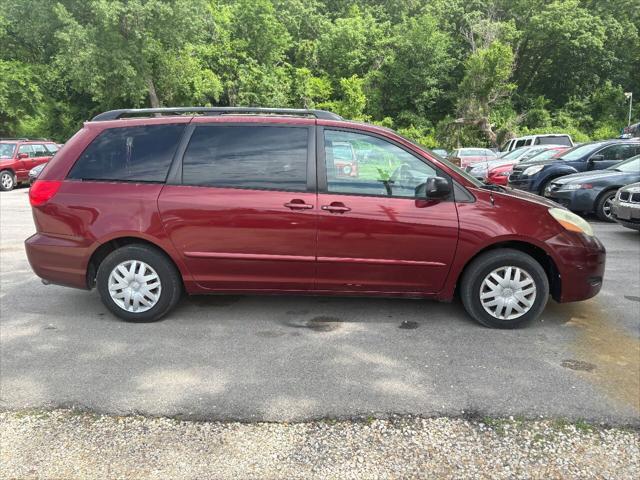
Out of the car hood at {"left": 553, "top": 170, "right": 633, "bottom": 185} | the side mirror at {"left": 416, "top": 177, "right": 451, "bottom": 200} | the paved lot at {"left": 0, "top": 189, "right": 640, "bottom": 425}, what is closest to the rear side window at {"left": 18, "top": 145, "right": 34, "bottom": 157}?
the paved lot at {"left": 0, "top": 189, "right": 640, "bottom": 425}

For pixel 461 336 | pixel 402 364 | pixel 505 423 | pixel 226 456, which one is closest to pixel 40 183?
pixel 226 456

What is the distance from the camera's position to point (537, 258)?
441 cm

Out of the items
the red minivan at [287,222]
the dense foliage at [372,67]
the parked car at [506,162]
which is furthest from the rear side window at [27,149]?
the red minivan at [287,222]

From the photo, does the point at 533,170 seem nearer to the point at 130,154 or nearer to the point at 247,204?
the point at 247,204

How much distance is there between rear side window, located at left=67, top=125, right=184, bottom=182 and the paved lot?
4.21ft

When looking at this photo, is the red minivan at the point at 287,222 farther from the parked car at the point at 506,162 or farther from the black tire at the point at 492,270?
the parked car at the point at 506,162

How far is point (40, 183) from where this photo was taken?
172 inches

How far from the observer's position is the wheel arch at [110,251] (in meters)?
4.35

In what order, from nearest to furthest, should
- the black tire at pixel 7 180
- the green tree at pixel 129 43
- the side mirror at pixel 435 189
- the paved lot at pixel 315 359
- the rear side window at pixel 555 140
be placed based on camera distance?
the paved lot at pixel 315 359 < the side mirror at pixel 435 189 < the black tire at pixel 7 180 < the rear side window at pixel 555 140 < the green tree at pixel 129 43

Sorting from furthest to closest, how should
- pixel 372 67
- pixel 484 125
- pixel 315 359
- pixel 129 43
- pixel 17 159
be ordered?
pixel 372 67, pixel 484 125, pixel 129 43, pixel 17 159, pixel 315 359

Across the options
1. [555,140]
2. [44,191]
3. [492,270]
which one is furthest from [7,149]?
[555,140]

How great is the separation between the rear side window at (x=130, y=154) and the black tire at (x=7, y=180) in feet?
48.3

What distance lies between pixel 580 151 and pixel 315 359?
1133 cm

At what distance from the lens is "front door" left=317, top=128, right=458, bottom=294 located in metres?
4.12
